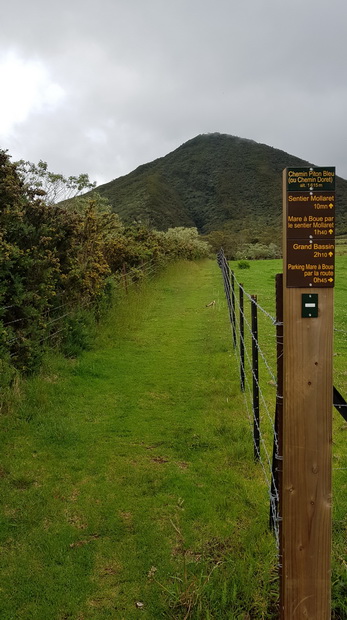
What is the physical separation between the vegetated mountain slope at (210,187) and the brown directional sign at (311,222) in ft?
224

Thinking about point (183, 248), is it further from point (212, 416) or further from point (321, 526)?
point (321, 526)

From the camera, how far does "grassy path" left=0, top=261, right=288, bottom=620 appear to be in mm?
3025

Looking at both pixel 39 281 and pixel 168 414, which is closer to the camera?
A: pixel 168 414

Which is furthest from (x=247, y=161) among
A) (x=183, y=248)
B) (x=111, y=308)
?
(x=111, y=308)

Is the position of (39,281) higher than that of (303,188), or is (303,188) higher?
(303,188)

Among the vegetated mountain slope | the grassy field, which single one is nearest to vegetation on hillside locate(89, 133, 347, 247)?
the vegetated mountain slope

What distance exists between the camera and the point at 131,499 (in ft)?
13.7

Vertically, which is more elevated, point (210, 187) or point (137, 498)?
point (210, 187)

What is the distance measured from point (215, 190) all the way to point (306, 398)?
113 meters

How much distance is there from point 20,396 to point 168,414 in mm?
1974

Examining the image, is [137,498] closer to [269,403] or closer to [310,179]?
[269,403]

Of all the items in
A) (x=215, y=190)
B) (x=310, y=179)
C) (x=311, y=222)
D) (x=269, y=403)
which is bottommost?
(x=269, y=403)

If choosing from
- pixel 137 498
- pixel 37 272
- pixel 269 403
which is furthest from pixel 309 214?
pixel 37 272

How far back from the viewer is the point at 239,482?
4.34 meters
